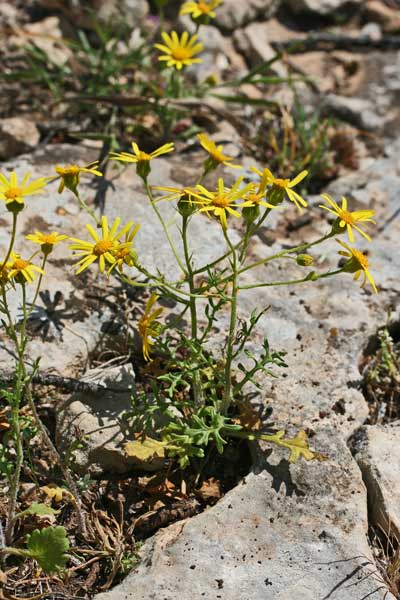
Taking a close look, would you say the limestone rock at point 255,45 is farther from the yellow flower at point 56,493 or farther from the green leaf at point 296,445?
the yellow flower at point 56,493

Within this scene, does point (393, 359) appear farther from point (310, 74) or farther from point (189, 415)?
point (310, 74)

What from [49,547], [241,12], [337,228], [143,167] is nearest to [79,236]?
[143,167]

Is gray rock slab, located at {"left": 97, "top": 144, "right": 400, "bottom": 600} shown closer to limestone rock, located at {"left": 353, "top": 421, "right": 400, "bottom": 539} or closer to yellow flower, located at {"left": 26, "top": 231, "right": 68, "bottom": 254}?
limestone rock, located at {"left": 353, "top": 421, "right": 400, "bottom": 539}

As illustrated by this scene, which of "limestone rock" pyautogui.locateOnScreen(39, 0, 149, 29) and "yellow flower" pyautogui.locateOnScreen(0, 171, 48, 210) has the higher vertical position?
"limestone rock" pyautogui.locateOnScreen(39, 0, 149, 29)

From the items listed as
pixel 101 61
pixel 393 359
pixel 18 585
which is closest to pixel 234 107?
pixel 101 61

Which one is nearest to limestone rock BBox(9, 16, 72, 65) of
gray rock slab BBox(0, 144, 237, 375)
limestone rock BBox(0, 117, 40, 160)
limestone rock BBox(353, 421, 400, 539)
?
limestone rock BBox(0, 117, 40, 160)

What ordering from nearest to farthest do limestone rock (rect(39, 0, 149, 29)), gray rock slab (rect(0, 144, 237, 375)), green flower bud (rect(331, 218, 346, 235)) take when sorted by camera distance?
1. green flower bud (rect(331, 218, 346, 235))
2. gray rock slab (rect(0, 144, 237, 375))
3. limestone rock (rect(39, 0, 149, 29))

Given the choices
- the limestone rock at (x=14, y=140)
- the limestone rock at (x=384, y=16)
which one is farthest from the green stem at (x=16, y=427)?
the limestone rock at (x=384, y=16)
